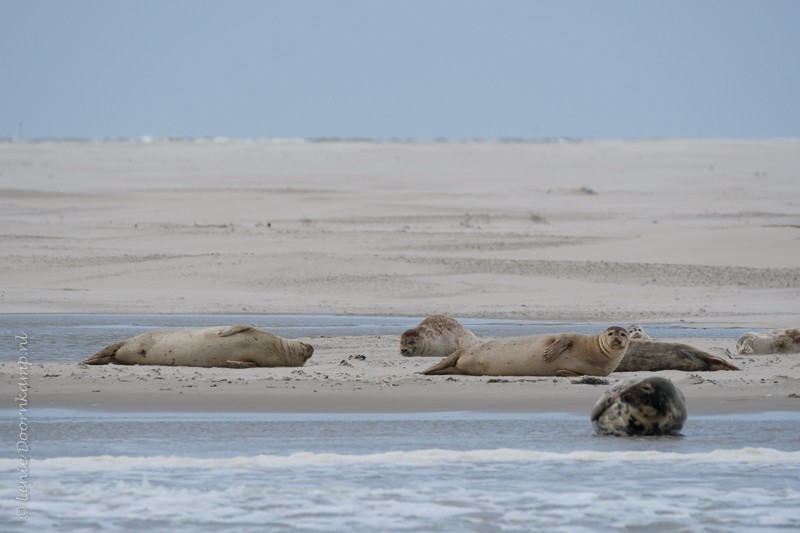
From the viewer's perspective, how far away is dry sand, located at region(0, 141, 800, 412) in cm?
927

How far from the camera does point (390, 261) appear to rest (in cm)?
2006

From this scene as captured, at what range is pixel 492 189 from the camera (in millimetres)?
40219

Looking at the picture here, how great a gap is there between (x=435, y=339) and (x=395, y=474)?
4.55 meters

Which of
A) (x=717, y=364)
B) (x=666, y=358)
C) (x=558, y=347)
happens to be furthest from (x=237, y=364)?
(x=717, y=364)

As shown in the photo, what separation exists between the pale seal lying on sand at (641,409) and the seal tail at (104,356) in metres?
4.20

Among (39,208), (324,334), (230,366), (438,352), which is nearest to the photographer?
(230,366)

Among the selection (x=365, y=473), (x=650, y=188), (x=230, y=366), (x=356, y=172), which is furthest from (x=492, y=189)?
(x=365, y=473)

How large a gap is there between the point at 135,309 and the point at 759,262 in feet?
30.8

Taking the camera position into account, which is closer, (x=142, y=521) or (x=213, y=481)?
(x=142, y=521)

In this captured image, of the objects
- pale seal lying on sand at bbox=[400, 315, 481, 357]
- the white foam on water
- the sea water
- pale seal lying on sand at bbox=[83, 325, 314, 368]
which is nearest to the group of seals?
pale seal lying on sand at bbox=[83, 325, 314, 368]

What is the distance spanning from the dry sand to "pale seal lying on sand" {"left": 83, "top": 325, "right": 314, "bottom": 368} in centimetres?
20

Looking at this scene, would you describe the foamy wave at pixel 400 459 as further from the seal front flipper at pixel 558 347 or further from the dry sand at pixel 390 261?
the seal front flipper at pixel 558 347

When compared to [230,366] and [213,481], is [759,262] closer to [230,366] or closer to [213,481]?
[230,366]

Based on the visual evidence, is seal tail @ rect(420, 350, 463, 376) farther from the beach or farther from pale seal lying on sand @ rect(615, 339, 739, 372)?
pale seal lying on sand @ rect(615, 339, 739, 372)
